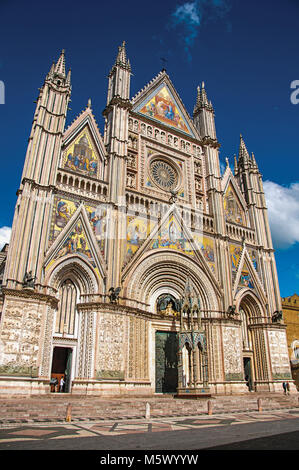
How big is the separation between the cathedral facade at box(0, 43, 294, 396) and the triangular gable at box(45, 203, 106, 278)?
2.6 inches

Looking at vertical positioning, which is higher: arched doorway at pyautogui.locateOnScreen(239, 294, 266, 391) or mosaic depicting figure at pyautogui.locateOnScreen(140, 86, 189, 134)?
mosaic depicting figure at pyautogui.locateOnScreen(140, 86, 189, 134)

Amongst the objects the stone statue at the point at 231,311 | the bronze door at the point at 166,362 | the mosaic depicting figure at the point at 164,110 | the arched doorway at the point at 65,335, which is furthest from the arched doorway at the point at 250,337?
the mosaic depicting figure at the point at 164,110

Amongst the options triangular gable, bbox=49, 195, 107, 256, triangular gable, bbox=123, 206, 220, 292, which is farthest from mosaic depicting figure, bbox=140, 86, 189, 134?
triangular gable, bbox=49, 195, 107, 256

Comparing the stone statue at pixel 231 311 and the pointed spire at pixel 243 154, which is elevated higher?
the pointed spire at pixel 243 154

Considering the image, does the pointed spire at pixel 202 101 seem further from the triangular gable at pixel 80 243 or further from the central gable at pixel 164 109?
the triangular gable at pixel 80 243

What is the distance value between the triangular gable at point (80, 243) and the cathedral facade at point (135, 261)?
0.07m

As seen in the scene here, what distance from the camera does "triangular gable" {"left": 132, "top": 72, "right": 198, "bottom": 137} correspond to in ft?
92.6

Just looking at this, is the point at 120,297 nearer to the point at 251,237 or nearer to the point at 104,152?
the point at 104,152

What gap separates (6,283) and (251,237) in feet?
64.6

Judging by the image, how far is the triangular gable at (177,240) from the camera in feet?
76.5

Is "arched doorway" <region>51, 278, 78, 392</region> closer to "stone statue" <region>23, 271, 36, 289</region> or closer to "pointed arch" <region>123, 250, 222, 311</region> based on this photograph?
"stone statue" <region>23, 271, 36, 289</region>

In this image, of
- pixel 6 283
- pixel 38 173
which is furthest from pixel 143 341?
pixel 38 173

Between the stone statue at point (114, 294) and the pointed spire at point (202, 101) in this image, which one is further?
the pointed spire at point (202, 101)
